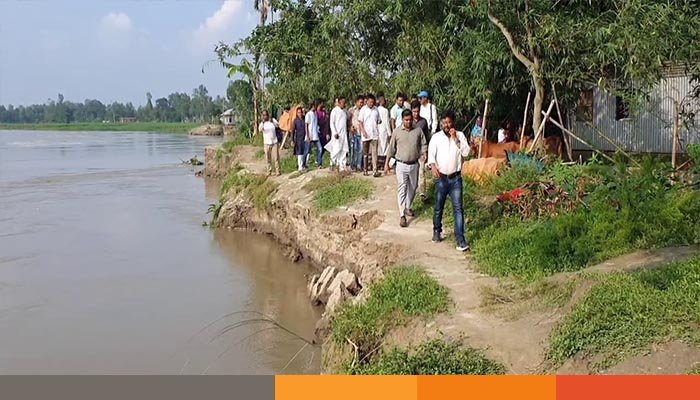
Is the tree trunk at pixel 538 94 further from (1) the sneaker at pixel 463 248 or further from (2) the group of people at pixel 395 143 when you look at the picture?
(1) the sneaker at pixel 463 248

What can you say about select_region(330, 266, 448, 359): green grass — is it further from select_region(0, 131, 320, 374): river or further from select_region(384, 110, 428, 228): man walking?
select_region(384, 110, 428, 228): man walking

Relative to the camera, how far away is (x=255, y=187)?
15.2 metres

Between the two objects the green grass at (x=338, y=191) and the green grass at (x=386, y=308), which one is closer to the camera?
the green grass at (x=386, y=308)

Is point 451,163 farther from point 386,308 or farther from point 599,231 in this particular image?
point 386,308

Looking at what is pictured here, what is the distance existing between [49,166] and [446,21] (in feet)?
92.1

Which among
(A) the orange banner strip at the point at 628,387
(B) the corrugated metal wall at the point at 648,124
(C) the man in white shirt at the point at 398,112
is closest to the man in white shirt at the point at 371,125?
(C) the man in white shirt at the point at 398,112

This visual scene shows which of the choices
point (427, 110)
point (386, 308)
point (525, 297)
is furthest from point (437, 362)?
point (427, 110)

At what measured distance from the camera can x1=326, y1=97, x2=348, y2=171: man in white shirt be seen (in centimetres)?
1299

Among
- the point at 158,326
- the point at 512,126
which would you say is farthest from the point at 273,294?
the point at 512,126

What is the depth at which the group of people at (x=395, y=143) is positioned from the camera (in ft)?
26.9

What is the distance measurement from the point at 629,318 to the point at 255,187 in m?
11.1

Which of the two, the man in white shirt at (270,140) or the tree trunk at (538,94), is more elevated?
the tree trunk at (538,94)

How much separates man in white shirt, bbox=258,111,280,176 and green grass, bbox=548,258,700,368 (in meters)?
10.3

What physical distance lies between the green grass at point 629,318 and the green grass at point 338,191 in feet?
19.9
